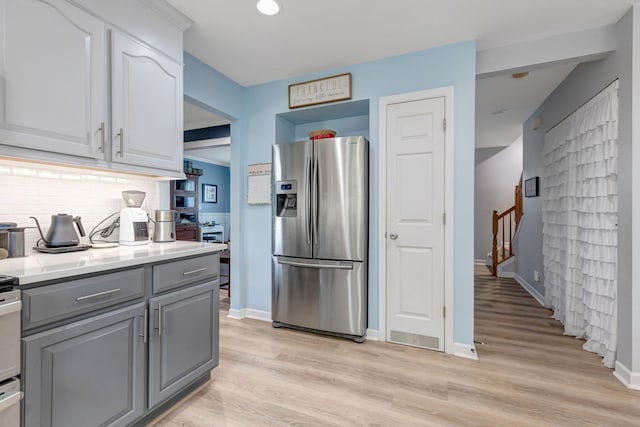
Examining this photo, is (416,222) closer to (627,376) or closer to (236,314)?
(627,376)

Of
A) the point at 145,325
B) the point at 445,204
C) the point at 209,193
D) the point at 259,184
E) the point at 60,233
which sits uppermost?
the point at 209,193

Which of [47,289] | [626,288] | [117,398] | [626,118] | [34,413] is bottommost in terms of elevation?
[117,398]

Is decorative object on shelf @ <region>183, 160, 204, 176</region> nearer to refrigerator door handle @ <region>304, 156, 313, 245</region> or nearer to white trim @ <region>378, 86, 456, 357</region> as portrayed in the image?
refrigerator door handle @ <region>304, 156, 313, 245</region>

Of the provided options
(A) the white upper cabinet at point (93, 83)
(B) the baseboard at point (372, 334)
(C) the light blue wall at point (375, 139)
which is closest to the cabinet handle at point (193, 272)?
(A) the white upper cabinet at point (93, 83)

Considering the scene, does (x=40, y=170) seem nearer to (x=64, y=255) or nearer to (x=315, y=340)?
(x=64, y=255)

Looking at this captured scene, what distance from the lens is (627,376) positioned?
202cm

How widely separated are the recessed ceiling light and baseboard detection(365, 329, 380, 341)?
2.74 metres

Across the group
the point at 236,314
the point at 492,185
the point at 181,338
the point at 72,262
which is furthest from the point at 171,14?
the point at 492,185

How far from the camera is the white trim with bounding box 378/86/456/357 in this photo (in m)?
2.49

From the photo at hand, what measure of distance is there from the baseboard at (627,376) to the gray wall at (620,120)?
0.27ft

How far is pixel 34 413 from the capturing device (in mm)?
1119

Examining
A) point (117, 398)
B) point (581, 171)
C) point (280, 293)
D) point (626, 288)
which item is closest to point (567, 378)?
point (626, 288)

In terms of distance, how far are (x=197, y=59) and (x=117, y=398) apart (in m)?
2.69

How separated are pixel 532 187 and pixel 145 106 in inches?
190
